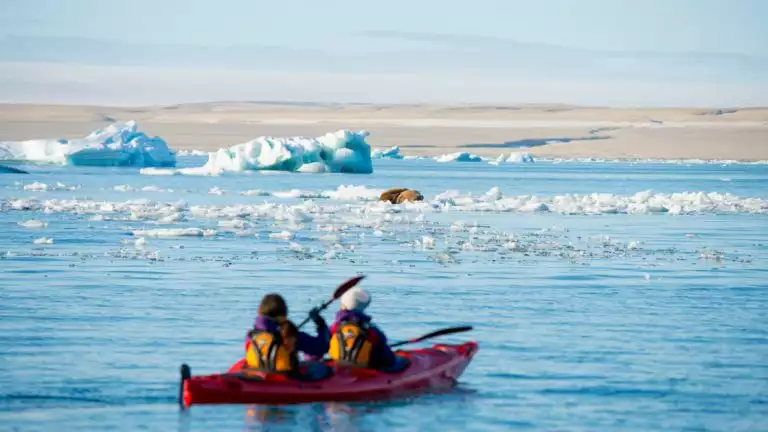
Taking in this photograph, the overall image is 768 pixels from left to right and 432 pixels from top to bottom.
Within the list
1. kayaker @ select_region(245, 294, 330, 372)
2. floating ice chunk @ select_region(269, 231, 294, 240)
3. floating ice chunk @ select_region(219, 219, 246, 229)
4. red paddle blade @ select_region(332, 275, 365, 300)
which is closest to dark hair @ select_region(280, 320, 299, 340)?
kayaker @ select_region(245, 294, 330, 372)

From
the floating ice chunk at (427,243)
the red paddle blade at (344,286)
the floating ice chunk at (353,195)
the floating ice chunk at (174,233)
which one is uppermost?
the red paddle blade at (344,286)

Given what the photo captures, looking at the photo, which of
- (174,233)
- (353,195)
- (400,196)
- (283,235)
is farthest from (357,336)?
(353,195)

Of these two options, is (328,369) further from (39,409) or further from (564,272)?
(564,272)

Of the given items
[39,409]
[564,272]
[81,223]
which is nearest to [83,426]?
[39,409]

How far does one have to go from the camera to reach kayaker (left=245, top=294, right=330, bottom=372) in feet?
30.4

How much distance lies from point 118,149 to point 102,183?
14992mm

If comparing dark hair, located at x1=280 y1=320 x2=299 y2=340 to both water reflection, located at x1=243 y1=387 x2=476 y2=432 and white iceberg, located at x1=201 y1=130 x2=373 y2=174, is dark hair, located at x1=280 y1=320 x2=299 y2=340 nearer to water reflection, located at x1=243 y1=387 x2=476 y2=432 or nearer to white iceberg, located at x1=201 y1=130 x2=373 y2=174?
water reflection, located at x1=243 y1=387 x2=476 y2=432

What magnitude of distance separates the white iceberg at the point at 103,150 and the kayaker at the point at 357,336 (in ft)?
184

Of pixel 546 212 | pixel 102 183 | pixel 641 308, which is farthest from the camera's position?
pixel 102 183

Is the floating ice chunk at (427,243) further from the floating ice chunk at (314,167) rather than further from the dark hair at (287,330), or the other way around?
the floating ice chunk at (314,167)

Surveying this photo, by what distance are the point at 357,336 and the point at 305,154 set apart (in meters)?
52.4

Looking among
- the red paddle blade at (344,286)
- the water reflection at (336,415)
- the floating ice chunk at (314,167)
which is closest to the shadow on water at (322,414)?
the water reflection at (336,415)

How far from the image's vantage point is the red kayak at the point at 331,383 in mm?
9211

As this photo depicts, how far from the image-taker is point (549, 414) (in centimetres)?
930
